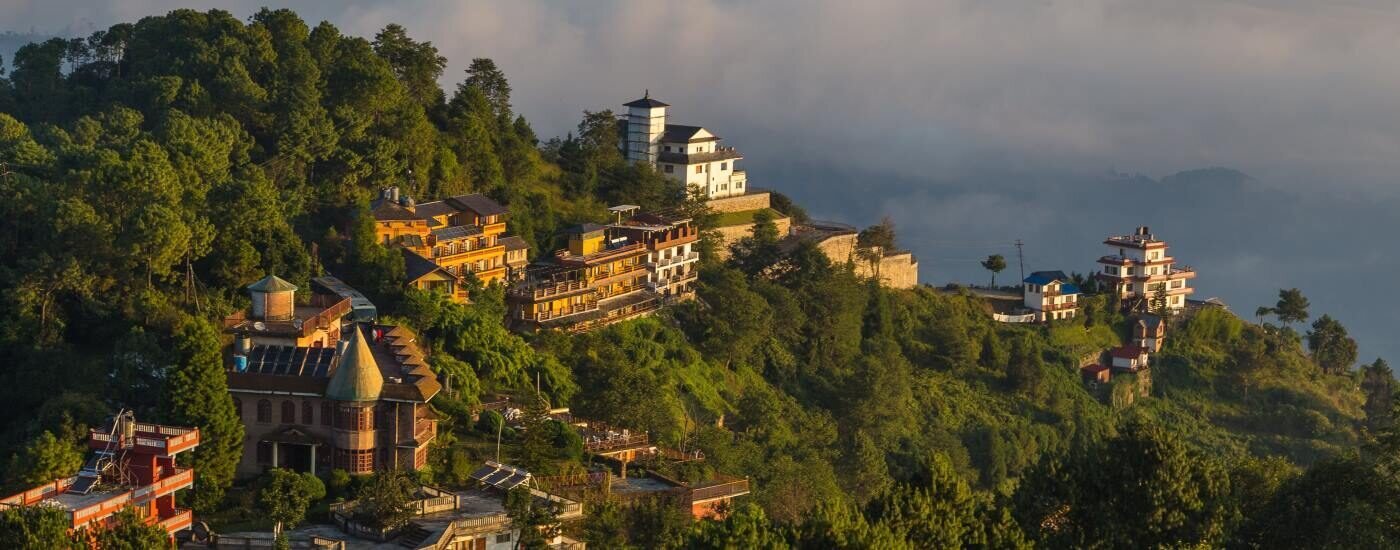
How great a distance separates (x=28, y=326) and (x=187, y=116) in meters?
10.6

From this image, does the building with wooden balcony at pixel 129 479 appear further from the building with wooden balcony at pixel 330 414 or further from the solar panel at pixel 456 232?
the solar panel at pixel 456 232

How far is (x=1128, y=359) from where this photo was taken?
71938 millimetres

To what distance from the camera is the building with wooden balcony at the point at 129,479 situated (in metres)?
31.3

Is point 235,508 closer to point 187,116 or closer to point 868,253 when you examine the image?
point 187,116

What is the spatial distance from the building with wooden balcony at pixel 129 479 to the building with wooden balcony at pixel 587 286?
1798 cm

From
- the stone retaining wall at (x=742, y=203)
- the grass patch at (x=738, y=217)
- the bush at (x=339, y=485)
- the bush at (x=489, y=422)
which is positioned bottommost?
the bush at (x=339, y=485)

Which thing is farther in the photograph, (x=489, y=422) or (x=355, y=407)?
(x=489, y=422)

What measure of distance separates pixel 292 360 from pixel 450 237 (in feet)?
43.0

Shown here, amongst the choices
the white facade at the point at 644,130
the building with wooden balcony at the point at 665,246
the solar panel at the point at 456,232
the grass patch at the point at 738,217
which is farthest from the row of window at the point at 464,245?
the white facade at the point at 644,130

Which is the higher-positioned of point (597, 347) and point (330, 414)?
point (597, 347)

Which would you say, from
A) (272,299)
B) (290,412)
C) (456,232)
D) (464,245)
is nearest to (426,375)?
(290,412)

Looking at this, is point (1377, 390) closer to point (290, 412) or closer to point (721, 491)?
point (721, 491)

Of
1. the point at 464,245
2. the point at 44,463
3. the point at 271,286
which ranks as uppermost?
the point at 464,245

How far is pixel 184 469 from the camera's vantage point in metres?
34.0
